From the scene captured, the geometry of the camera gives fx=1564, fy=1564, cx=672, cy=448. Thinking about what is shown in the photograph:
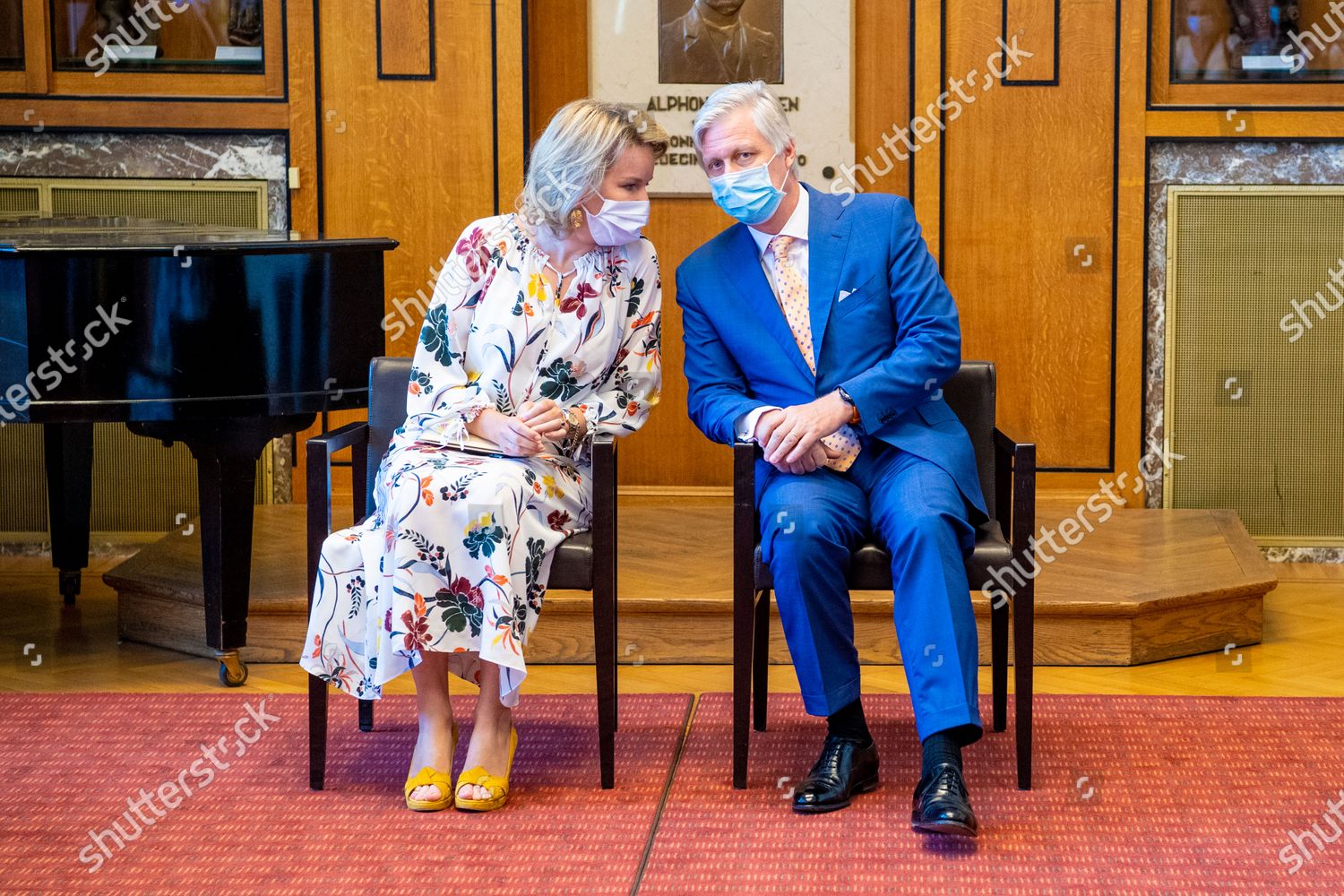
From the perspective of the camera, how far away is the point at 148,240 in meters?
3.36

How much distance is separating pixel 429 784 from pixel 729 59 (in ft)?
8.98

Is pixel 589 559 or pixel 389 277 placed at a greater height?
pixel 389 277

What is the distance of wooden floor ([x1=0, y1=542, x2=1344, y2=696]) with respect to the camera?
11.6ft

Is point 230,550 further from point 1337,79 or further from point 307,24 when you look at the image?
Answer: point 1337,79

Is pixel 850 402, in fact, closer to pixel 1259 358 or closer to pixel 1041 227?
pixel 1041 227

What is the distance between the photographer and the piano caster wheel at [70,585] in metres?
4.36

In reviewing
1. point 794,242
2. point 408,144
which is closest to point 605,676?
point 794,242

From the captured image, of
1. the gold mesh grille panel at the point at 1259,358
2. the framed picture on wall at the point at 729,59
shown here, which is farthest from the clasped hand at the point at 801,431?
the gold mesh grille panel at the point at 1259,358

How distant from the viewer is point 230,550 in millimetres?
3426

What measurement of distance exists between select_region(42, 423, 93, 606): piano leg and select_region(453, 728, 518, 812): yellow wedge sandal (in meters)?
1.84

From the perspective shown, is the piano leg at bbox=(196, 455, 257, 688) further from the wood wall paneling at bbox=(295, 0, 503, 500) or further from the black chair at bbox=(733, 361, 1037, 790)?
the wood wall paneling at bbox=(295, 0, 503, 500)

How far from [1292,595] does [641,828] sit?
98.4 inches

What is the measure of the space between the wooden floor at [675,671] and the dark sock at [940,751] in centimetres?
83

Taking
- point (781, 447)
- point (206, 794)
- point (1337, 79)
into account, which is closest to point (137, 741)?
point (206, 794)
